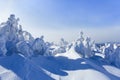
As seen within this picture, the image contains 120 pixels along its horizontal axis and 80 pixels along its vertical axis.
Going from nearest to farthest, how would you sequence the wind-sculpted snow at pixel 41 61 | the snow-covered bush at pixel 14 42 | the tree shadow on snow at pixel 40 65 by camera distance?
the tree shadow on snow at pixel 40 65
the wind-sculpted snow at pixel 41 61
the snow-covered bush at pixel 14 42

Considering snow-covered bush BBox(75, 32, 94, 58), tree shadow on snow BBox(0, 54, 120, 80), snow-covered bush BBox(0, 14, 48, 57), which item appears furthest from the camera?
snow-covered bush BBox(75, 32, 94, 58)

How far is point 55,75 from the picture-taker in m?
70.9

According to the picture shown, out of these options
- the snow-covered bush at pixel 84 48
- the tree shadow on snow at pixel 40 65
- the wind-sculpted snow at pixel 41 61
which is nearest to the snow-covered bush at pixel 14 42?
the wind-sculpted snow at pixel 41 61

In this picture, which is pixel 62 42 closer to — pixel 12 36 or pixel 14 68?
pixel 12 36

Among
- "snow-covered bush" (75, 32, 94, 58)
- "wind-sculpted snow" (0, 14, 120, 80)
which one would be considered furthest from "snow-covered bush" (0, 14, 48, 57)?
"snow-covered bush" (75, 32, 94, 58)

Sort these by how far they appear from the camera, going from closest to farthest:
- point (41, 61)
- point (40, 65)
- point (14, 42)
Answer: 1. point (40, 65)
2. point (41, 61)
3. point (14, 42)

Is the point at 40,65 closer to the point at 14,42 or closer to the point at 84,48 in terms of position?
the point at 14,42

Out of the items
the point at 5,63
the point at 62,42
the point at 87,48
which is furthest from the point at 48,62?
the point at 62,42

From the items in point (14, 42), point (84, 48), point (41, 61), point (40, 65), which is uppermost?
point (14, 42)

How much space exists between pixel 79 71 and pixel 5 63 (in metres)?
19.1

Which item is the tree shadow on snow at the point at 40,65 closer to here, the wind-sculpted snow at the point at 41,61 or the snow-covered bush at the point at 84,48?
the wind-sculpted snow at the point at 41,61

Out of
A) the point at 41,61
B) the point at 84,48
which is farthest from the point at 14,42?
the point at 84,48

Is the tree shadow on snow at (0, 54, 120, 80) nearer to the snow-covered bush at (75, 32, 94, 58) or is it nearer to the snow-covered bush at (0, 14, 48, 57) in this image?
the snow-covered bush at (0, 14, 48, 57)

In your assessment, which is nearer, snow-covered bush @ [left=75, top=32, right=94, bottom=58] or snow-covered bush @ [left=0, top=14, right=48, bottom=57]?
snow-covered bush @ [left=0, top=14, right=48, bottom=57]
